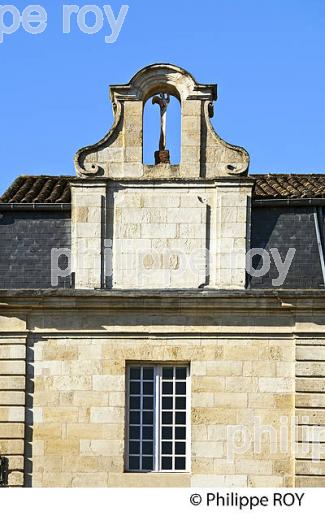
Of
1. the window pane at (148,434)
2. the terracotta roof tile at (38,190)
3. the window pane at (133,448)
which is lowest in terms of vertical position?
the window pane at (133,448)

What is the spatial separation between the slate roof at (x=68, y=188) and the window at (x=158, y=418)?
12.5 feet

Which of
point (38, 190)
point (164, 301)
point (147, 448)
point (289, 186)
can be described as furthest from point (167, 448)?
point (289, 186)

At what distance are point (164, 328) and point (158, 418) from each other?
4.86 ft

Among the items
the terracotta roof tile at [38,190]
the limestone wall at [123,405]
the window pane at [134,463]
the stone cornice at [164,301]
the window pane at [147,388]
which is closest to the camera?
the limestone wall at [123,405]

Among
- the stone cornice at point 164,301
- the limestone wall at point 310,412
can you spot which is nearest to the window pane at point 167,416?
the stone cornice at point 164,301

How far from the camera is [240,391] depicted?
75.6 ft

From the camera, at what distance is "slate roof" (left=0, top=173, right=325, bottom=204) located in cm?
2595

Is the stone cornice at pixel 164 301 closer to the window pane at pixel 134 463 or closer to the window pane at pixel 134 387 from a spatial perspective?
the window pane at pixel 134 387

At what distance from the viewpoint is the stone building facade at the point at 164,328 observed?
2289cm

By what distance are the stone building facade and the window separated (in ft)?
0.08

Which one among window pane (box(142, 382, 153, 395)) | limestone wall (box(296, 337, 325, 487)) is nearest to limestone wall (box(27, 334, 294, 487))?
limestone wall (box(296, 337, 325, 487))

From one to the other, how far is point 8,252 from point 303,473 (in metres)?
6.27

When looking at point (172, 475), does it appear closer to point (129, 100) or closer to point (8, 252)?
point (8, 252)

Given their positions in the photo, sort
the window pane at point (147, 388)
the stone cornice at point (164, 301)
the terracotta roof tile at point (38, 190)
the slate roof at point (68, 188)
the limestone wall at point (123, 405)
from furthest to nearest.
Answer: the slate roof at point (68, 188)
the terracotta roof tile at point (38, 190)
the window pane at point (147, 388)
the stone cornice at point (164, 301)
the limestone wall at point (123, 405)
